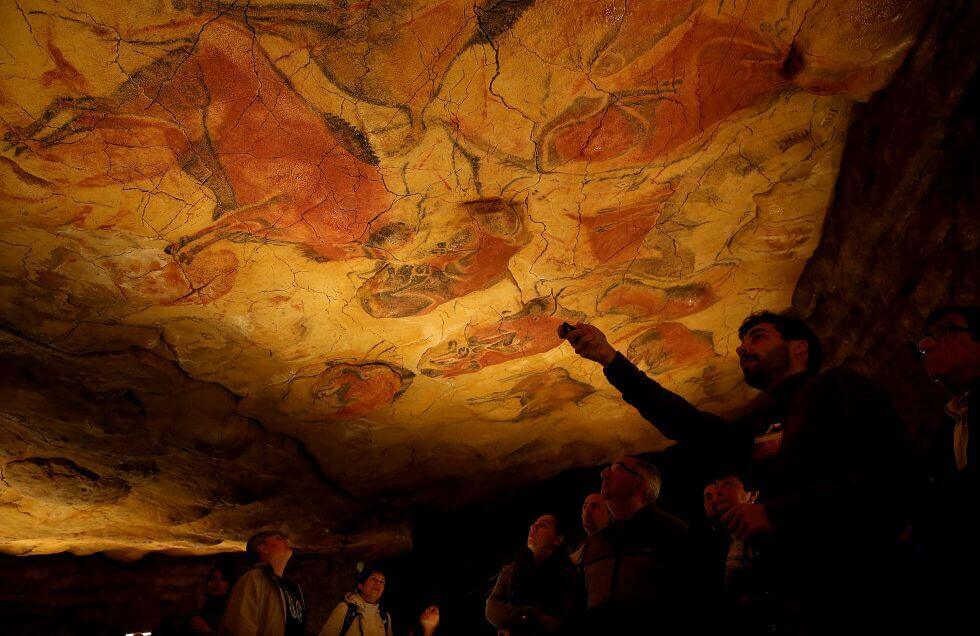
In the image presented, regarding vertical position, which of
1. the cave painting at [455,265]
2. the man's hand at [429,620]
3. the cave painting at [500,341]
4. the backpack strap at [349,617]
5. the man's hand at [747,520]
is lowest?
the man's hand at [429,620]

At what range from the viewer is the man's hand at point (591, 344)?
1.78 metres

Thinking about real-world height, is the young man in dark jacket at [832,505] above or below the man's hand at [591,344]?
below

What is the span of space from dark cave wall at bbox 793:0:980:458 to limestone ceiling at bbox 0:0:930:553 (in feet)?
0.37

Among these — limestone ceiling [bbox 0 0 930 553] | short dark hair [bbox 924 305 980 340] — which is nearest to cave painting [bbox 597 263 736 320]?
limestone ceiling [bbox 0 0 930 553]

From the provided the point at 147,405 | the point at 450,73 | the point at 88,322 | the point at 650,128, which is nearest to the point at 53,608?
the point at 147,405

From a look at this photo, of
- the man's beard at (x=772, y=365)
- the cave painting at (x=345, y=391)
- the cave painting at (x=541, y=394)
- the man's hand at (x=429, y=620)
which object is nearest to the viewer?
the man's beard at (x=772, y=365)

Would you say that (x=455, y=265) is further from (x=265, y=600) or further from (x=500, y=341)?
(x=265, y=600)

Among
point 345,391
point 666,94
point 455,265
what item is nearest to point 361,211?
point 455,265

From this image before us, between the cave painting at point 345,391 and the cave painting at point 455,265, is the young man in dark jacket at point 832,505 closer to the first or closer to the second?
the cave painting at point 455,265

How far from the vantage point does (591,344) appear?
180 centimetres

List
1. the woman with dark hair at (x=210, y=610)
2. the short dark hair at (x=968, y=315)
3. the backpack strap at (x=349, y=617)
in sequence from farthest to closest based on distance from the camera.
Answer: the backpack strap at (x=349, y=617)
the woman with dark hair at (x=210, y=610)
the short dark hair at (x=968, y=315)

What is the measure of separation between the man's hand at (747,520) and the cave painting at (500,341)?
2025mm

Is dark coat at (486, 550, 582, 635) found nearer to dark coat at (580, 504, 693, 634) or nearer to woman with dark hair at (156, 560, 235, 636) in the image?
dark coat at (580, 504, 693, 634)

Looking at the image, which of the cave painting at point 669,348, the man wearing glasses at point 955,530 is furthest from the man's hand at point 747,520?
the cave painting at point 669,348
